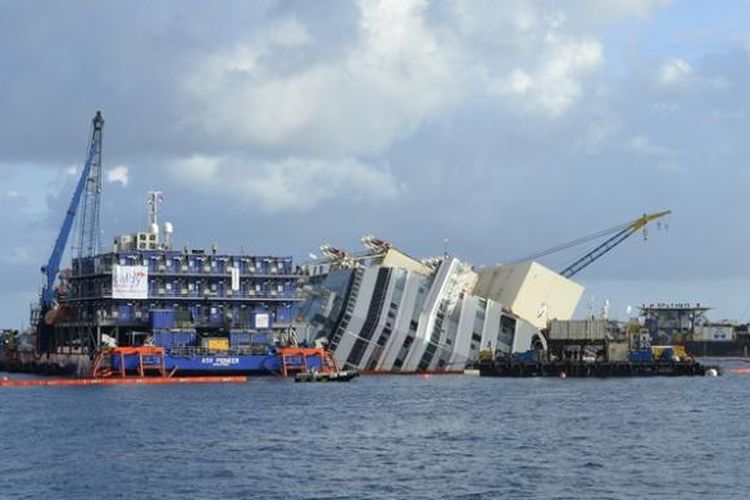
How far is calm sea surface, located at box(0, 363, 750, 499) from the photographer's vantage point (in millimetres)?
62594

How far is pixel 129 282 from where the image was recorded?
146 m

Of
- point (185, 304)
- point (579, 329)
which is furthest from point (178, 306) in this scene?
point (579, 329)

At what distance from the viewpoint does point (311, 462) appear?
235ft

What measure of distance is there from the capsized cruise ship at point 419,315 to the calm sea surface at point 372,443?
35.1 metres

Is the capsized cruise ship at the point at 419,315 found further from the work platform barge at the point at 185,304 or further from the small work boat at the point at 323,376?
the small work boat at the point at 323,376

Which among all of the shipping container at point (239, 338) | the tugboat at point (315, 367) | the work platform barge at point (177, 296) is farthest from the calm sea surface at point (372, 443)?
the shipping container at point (239, 338)

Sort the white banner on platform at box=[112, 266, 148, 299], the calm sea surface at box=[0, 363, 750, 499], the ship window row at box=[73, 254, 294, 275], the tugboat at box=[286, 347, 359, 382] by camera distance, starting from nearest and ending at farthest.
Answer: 1. the calm sea surface at box=[0, 363, 750, 499]
2. the tugboat at box=[286, 347, 359, 382]
3. the white banner on platform at box=[112, 266, 148, 299]
4. the ship window row at box=[73, 254, 294, 275]

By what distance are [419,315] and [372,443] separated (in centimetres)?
8165

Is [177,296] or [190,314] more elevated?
[177,296]

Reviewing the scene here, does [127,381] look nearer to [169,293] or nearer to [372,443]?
[169,293]

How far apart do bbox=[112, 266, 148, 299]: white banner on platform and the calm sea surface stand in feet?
67.1

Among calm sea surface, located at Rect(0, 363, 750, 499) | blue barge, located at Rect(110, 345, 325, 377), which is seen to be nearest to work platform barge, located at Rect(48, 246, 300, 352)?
blue barge, located at Rect(110, 345, 325, 377)

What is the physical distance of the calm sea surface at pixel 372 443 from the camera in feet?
205

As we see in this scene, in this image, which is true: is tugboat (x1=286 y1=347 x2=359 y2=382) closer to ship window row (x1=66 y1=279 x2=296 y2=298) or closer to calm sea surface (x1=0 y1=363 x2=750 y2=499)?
ship window row (x1=66 y1=279 x2=296 y2=298)
